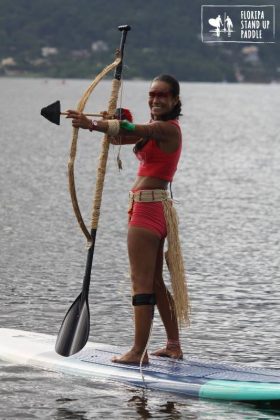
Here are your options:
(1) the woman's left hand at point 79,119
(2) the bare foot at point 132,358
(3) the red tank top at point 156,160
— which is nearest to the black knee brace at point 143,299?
(2) the bare foot at point 132,358

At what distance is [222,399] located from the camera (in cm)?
1029

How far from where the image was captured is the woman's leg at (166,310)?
1097 cm

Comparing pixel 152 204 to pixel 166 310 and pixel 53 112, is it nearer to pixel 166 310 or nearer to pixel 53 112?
pixel 166 310

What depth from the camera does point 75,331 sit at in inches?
440

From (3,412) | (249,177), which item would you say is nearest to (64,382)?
(3,412)

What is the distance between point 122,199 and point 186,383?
1933 cm

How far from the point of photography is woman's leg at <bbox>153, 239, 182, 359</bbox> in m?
11.0

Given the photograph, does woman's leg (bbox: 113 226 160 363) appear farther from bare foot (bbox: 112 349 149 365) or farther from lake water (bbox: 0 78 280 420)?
lake water (bbox: 0 78 280 420)

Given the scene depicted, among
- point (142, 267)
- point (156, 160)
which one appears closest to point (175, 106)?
point (156, 160)

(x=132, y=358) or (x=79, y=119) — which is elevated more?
(x=79, y=119)

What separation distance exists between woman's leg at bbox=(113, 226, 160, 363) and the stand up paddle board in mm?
302

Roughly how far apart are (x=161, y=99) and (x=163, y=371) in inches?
83.0

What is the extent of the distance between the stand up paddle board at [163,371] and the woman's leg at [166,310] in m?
0.10

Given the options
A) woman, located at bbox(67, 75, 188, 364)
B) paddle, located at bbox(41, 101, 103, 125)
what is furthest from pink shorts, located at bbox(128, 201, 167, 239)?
paddle, located at bbox(41, 101, 103, 125)
